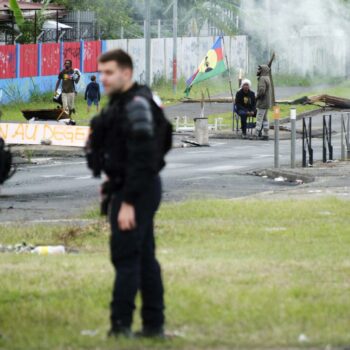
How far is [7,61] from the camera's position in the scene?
155ft

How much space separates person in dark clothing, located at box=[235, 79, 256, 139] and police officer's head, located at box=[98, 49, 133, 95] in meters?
28.1

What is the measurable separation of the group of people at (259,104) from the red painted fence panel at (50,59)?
585 inches

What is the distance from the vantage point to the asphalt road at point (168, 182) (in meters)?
18.8

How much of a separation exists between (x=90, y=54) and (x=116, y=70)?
46.3m

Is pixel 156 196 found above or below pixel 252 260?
above

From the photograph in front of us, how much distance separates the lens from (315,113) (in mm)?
45531

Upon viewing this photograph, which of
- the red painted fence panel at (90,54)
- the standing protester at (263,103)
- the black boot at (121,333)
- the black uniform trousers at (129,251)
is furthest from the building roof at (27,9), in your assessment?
the black boot at (121,333)

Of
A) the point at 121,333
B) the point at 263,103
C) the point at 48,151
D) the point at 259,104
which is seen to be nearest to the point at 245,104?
the point at 259,104

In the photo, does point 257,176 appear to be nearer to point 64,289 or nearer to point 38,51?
point 64,289

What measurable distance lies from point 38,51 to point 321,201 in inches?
1293

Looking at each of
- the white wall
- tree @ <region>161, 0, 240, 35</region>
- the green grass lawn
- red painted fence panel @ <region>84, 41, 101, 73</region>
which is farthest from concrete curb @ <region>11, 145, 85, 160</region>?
tree @ <region>161, 0, 240, 35</region>

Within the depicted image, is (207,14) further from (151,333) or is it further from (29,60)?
(151,333)

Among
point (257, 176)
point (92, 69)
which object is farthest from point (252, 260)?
point (92, 69)

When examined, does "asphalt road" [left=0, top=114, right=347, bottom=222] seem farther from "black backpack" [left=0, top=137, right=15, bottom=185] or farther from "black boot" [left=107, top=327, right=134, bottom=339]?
"black boot" [left=107, top=327, right=134, bottom=339]
